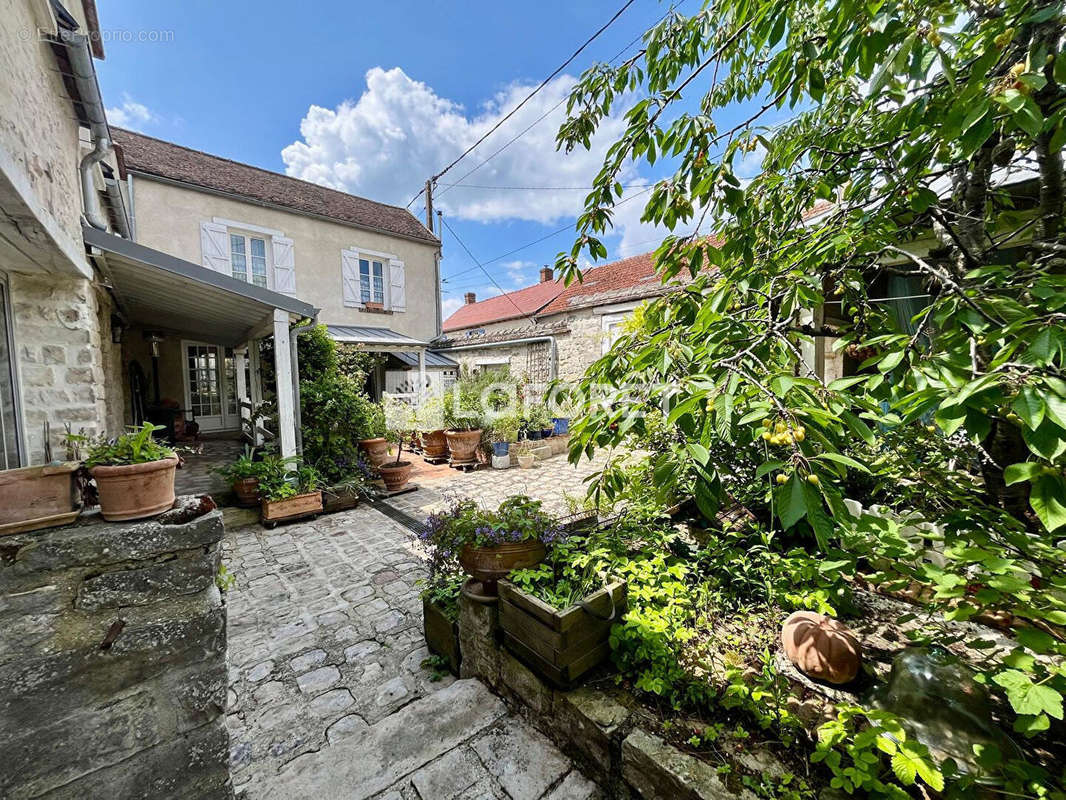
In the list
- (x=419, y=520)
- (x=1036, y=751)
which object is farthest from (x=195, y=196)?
(x=1036, y=751)

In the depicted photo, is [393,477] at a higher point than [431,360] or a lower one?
lower

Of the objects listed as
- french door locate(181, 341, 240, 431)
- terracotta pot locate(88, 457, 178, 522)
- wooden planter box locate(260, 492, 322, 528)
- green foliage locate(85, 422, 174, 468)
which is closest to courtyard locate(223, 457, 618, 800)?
wooden planter box locate(260, 492, 322, 528)

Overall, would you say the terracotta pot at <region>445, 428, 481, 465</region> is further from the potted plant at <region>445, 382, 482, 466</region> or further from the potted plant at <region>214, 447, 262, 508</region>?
the potted plant at <region>214, 447, 262, 508</region>

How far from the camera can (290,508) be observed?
5.20m

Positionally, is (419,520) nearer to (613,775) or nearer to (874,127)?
(613,775)

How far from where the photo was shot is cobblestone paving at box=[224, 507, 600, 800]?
5.76ft

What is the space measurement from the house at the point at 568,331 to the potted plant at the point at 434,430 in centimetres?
286

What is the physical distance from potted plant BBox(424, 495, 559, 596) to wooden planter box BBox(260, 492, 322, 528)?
3540 millimetres

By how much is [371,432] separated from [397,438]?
3.52 ft

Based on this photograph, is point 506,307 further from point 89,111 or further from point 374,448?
point 89,111

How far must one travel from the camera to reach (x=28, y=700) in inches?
47.3

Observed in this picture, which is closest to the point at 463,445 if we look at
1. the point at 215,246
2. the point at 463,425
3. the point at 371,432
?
the point at 463,425

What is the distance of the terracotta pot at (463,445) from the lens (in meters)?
8.04

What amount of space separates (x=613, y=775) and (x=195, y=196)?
40.0 ft
